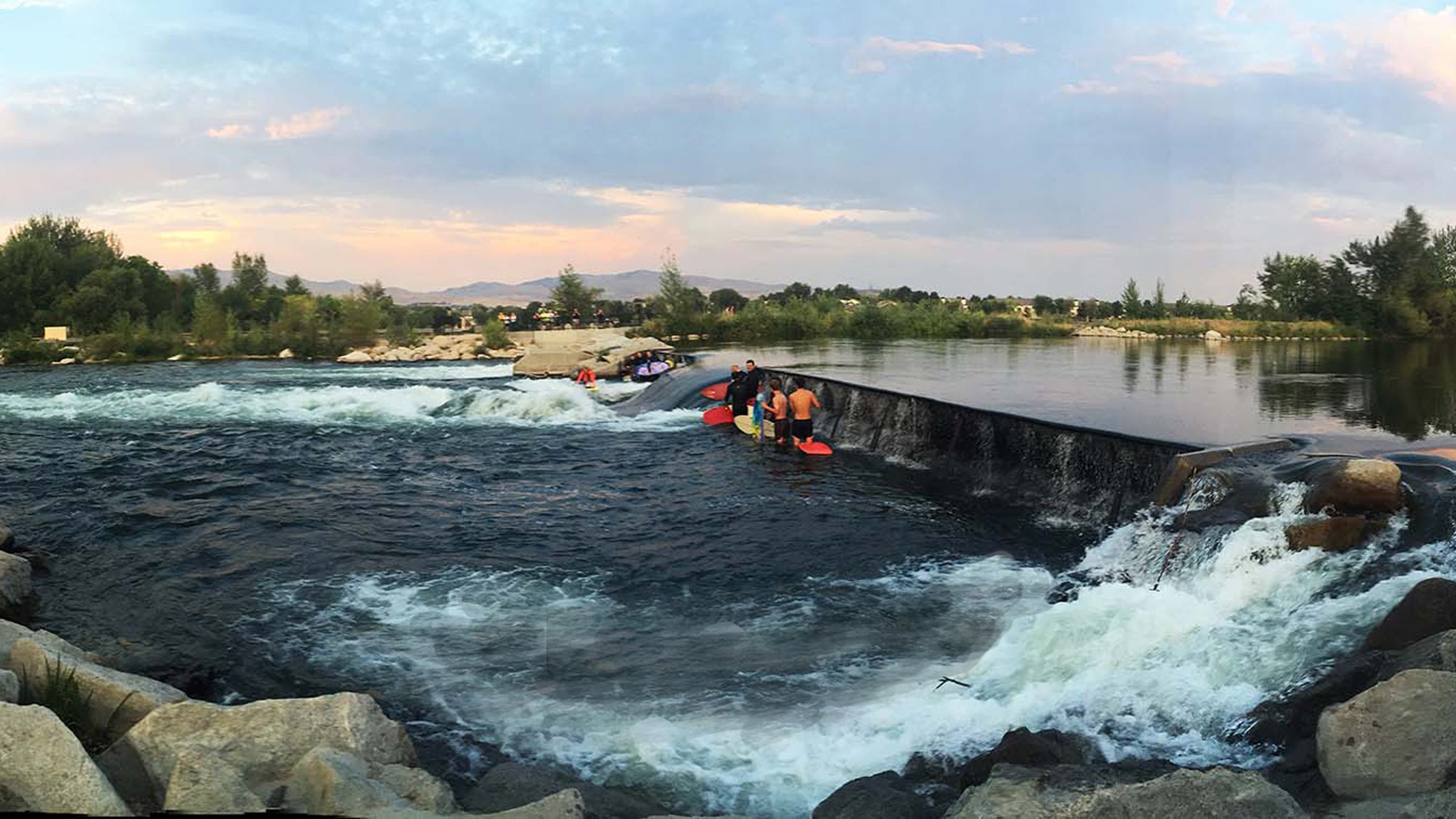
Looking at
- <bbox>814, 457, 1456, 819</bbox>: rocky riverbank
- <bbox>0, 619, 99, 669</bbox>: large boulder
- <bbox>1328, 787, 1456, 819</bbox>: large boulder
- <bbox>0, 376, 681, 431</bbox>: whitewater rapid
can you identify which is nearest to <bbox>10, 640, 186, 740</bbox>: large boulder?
<bbox>0, 619, 99, 669</bbox>: large boulder

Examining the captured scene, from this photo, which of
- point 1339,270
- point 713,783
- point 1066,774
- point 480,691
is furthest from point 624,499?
point 1339,270

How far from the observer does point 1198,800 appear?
431cm

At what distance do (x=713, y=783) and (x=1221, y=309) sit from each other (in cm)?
9944

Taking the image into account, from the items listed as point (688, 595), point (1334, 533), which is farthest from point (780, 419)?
point (1334, 533)

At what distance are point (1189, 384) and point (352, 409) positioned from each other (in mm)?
24710

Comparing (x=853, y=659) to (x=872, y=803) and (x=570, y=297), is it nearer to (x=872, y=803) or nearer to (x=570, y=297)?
(x=872, y=803)

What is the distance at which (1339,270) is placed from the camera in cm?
6900

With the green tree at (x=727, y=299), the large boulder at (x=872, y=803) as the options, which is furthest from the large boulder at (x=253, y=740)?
the green tree at (x=727, y=299)

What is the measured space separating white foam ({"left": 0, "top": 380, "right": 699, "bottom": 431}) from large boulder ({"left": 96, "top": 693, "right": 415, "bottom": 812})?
57.1 ft

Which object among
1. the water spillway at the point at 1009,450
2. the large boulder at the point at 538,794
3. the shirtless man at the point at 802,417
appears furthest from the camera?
the shirtless man at the point at 802,417

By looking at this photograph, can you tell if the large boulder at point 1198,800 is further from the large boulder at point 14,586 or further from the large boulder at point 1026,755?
the large boulder at point 14,586

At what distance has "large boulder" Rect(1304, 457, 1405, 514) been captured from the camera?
30.6 ft

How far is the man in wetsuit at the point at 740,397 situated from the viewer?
22578 mm

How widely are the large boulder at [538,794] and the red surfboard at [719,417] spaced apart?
17.2 meters
